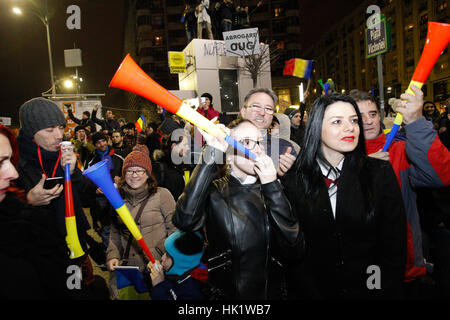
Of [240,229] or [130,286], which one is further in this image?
[130,286]

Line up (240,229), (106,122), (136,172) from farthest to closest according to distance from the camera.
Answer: (106,122) < (136,172) < (240,229)

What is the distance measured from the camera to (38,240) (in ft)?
4.33

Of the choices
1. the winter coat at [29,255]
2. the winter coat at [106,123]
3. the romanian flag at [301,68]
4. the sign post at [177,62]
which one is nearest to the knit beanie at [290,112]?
the romanian flag at [301,68]

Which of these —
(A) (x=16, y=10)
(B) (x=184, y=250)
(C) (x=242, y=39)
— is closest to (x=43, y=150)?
(B) (x=184, y=250)

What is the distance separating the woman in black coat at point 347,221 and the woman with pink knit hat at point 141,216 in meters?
1.56

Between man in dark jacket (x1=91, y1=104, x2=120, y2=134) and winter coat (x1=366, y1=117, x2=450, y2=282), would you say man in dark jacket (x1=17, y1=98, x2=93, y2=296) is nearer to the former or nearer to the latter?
winter coat (x1=366, y1=117, x2=450, y2=282)

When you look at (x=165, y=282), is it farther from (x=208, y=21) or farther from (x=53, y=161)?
(x=208, y=21)

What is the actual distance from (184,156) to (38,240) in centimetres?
294

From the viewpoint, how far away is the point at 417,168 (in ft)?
6.98

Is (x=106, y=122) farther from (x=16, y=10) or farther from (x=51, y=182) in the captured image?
(x=51, y=182)

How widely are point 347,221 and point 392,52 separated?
70082mm

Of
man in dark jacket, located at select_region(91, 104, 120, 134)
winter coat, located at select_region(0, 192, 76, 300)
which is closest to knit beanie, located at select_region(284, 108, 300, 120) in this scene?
winter coat, located at select_region(0, 192, 76, 300)

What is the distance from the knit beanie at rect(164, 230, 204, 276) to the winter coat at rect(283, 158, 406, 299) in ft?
2.24

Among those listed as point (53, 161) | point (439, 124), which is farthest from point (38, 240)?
point (439, 124)
